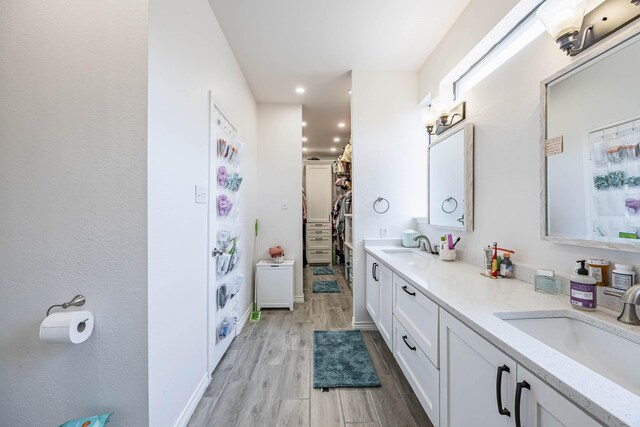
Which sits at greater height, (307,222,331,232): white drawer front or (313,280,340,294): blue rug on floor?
(307,222,331,232): white drawer front

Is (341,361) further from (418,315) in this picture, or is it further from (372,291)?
(418,315)

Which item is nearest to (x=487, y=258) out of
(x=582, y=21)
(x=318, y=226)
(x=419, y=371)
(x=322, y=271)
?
(x=419, y=371)

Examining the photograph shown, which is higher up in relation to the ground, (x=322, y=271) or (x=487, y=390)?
(x=487, y=390)

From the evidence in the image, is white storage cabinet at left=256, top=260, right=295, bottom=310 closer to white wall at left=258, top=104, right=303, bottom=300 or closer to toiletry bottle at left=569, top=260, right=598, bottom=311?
white wall at left=258, top=104, right=303, bottom=300

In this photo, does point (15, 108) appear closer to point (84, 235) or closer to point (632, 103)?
point (84, 235)

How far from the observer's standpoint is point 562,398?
1.81ft

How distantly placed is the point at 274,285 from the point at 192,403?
5.08 ft

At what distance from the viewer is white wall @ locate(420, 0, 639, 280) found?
1181 millimetres

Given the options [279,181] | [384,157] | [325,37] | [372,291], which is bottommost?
[372,291]

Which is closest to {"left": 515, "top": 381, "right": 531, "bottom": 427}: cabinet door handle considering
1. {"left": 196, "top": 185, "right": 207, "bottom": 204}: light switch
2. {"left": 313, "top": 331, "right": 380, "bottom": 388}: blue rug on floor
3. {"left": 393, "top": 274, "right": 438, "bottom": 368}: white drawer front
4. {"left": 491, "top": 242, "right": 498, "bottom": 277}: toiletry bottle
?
{"left": 393, "top": 274, "right": 438, "bottom": 368}: white drawer front

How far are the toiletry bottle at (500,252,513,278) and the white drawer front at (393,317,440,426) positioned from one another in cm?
64

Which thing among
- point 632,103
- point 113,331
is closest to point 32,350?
point 113,331

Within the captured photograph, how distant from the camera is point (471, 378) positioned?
0.87m

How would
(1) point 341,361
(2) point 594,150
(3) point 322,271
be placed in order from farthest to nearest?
1. (3) point 322,271
2. (1) point 341,361
3. (2) point 594,150
